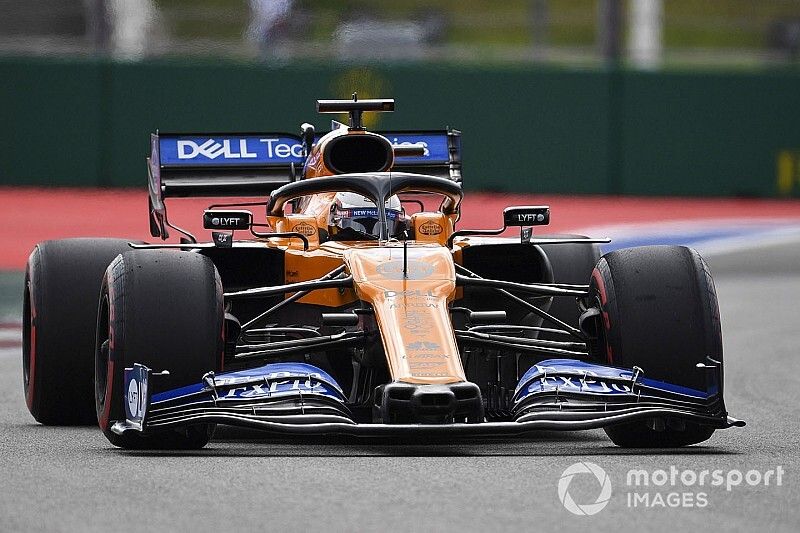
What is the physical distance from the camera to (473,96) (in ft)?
92.9

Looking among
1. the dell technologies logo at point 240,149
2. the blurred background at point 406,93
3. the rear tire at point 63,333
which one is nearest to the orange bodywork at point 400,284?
the rear tire at point 63,333

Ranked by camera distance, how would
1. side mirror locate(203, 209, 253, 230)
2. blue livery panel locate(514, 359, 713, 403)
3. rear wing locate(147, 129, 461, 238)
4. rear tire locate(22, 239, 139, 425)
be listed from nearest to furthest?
blue livery panel locate(514, 359, 713, 403), side mirror locate(203, 209, 253, 230), rear tire locate(22, 239, 139, 425), rear wing locate(147, 129, 461, 238)

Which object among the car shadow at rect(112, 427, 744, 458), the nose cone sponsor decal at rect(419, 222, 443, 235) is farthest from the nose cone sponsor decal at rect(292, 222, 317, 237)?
the car shadow at rect(112, 427, 744, 458)

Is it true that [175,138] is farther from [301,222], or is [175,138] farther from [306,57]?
[306,57]

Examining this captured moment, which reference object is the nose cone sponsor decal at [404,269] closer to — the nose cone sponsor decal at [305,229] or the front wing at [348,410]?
the front wing at [348,410]

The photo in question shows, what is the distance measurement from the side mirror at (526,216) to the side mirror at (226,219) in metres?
1.23

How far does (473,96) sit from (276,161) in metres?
17.2

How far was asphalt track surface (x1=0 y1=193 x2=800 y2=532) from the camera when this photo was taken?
6074 mm

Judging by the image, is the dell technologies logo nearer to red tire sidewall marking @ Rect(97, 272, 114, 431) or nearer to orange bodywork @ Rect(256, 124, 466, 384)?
orange bodywork @ Rect(256, 124, 466, 384)

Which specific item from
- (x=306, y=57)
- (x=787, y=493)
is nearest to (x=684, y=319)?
(x=787, y=493)

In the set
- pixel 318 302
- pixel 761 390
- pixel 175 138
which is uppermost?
pixel 175 138

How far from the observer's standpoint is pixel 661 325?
812 cm

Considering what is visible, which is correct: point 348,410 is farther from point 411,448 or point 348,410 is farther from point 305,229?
point 305,229

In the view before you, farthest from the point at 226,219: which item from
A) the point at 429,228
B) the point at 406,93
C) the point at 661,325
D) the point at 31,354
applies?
the point at 406,93
